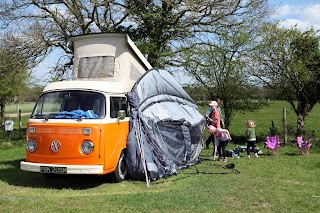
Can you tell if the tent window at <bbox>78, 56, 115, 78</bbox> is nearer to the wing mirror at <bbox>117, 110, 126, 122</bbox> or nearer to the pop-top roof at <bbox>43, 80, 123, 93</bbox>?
the pop-top roof at <bbox>43, 80, 123, 93</bbox>

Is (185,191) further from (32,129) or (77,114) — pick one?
(32,129)

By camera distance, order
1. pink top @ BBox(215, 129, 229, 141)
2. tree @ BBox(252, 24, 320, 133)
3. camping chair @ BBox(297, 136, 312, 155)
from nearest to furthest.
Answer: pink top @ BBox(215, 129, 229, 141)
camping chair @ BBox(297, 136, 312, 155)
tree @ BBox(252, 24, 320, 133)

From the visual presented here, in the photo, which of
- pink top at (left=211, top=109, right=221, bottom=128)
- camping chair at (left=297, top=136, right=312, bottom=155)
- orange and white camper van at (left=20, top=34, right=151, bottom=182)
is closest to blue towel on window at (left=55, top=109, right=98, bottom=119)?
orange and white camper van at (left=20, top=34, right=151, bottom=182)

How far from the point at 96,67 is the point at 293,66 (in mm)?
9257

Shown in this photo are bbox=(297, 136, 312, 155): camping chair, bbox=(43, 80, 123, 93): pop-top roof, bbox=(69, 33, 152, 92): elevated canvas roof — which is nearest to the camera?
bbox=(43, 80, 123, 93): pop-top roof

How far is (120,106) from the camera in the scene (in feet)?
31.0

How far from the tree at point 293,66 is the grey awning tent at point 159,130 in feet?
20.2

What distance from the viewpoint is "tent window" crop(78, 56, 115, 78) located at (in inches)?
403

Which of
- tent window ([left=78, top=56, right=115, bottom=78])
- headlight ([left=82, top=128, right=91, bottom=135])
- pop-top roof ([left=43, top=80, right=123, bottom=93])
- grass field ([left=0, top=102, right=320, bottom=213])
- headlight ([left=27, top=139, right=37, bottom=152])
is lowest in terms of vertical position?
grass field ([left=0, top=102, right=320, bottom=213])

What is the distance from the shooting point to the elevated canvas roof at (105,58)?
10.2 metres

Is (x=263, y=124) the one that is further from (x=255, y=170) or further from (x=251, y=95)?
(x=255, y=170)

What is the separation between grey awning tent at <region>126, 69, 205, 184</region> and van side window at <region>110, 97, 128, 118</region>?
0.17 m

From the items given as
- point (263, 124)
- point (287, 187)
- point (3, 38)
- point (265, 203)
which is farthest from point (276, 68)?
point (3, 38)

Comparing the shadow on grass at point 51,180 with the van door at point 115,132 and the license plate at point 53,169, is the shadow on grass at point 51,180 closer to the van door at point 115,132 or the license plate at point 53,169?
the license plate at point 53,169
